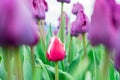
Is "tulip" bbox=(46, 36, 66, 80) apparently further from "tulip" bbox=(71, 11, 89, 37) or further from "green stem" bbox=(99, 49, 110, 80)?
"tulip" bbox=(71, 11, 89, 37)

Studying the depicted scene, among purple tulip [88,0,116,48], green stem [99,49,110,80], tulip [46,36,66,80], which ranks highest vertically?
purple tulip [88,0,116,48]

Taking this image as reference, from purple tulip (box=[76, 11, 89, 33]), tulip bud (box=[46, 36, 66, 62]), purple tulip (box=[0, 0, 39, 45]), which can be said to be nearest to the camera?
purple tulip (box=[0, 0, 39, 45])

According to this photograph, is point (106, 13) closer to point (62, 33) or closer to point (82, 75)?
point (82, 75)

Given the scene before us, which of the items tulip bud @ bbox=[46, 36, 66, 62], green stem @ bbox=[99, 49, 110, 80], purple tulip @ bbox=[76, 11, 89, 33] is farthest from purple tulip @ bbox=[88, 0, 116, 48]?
purple tulip @ bbox=[76, 11, 89, 33]

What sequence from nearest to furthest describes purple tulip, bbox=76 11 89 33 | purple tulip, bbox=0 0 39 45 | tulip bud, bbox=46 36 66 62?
purple tulip, bbox=0 0 39 45 < tulip bud, bbox=46 36 66 62 < purple tulip, bbox=76 11 89 33

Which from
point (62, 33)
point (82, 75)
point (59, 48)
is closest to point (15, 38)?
point (59, 48)

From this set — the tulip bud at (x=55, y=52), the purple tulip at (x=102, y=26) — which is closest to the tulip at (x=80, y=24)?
the tulip bud at (x=55, y=52)

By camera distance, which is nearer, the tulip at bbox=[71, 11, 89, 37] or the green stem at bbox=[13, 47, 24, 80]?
the green stem at bbox=[13, 47, 24, 80]
